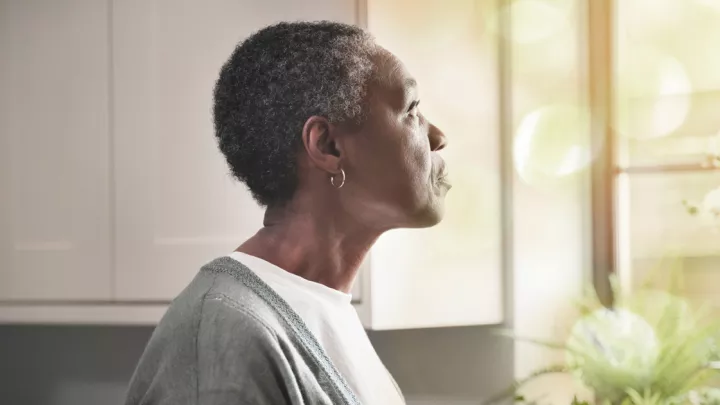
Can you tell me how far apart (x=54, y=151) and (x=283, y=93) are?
907 mm

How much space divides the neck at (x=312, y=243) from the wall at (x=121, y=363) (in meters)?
0.74

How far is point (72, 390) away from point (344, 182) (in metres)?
1.44

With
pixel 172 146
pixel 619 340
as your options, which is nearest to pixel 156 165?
pixel 172 146

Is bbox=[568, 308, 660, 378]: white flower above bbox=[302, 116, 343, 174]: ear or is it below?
below

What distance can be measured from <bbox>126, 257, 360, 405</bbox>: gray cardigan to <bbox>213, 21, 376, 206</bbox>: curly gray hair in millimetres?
142

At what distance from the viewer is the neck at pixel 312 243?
3.24ft

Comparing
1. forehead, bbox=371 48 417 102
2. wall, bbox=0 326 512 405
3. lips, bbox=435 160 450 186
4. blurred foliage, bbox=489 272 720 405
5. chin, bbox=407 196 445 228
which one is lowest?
wall, bbox=0 326 512 405

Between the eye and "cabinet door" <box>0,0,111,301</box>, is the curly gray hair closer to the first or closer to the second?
the eye

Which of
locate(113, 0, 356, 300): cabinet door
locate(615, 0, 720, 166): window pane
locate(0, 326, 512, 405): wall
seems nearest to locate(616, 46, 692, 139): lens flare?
locate(615, 0, 720, 166): window pane

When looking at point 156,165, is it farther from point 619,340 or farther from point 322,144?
point 619,340

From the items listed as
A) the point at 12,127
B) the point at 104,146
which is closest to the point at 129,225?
the point at 104,146

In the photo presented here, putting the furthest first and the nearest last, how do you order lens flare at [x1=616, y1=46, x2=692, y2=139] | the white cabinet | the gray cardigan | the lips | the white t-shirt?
lens flare at [x1=616, y1=46, x2=692, y2=139]
the white cabinet
the lips
the white t-shirt
the gray cardigan

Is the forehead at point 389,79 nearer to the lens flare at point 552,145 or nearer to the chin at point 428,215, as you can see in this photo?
the chin at point 428,215

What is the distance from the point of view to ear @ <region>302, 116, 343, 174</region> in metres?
0.99
